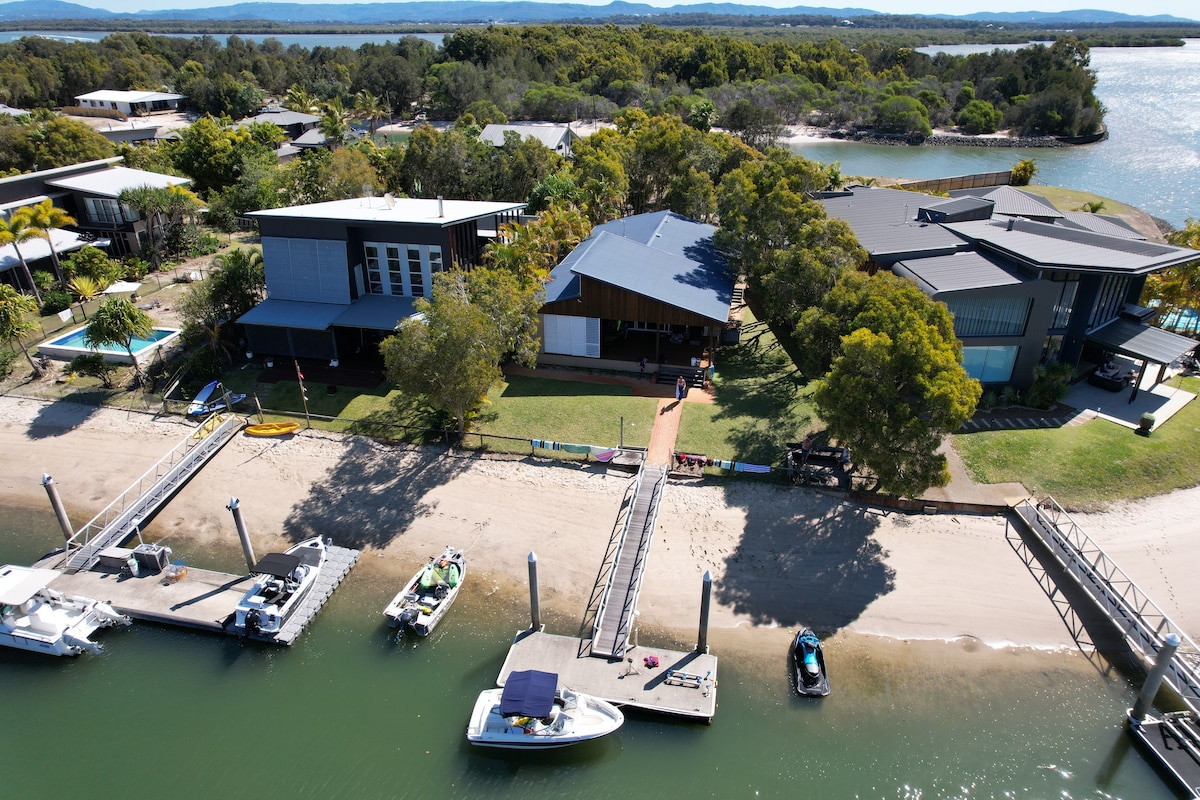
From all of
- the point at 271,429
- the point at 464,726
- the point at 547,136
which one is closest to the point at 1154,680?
the point at 464,726

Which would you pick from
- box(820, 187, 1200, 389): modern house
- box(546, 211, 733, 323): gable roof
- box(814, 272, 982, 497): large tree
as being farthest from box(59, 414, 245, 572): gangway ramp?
box(820, 187, 1200, 389): modern house

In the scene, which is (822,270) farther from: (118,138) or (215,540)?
(118,138)

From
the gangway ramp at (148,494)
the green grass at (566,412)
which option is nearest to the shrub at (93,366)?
the gangway ramp at (148,494)

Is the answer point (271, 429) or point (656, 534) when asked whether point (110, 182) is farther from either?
point (656, 534)

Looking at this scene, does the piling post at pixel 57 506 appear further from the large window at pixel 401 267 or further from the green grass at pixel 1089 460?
the green grass at pixel 1089 460

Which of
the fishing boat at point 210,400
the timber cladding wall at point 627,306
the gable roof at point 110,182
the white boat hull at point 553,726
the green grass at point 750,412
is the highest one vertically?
the gable roof at point 110,182

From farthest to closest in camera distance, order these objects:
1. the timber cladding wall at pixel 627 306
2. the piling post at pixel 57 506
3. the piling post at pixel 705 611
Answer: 1. the timber cladding wall at pixel 627 306
2. the piling post at pixel 57 506
3. the piling post at pixel 705 611

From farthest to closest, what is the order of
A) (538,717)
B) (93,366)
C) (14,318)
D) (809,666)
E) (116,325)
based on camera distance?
(14,318) → (93,366) → (116,325) → (809,666) → (538,717)
